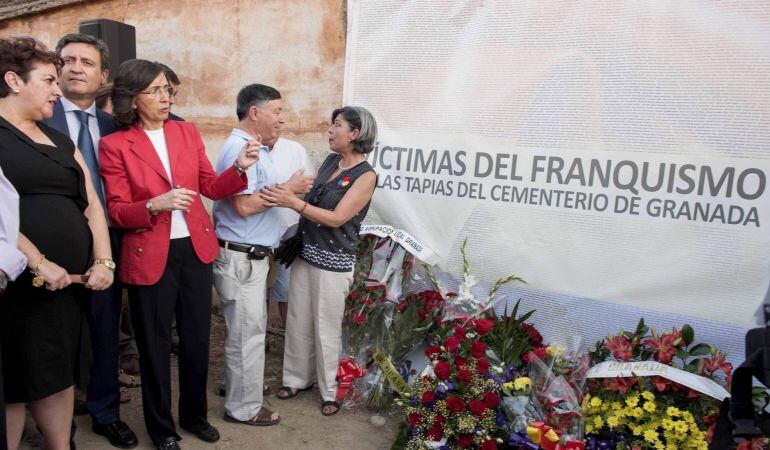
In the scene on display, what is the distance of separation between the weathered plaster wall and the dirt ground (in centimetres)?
196

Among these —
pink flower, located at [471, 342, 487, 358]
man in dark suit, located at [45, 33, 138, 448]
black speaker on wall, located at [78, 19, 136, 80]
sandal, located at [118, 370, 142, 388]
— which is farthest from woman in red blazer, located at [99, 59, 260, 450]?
black speaker on wall, located at [78, 19, 136, 80]

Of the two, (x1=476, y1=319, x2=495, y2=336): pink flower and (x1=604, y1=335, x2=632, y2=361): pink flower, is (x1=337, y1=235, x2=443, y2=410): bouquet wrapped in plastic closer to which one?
(x1=476, y1=319, x2=495, y2=336): pink flower

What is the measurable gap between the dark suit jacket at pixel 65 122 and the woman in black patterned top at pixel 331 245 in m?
1.12

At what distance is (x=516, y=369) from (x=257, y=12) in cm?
350

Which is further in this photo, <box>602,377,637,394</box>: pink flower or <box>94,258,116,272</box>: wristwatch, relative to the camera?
<box>602,377,637,394</box>: pink flower

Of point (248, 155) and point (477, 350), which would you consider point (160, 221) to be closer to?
point (248, 155)

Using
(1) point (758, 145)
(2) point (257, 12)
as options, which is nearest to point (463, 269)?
(1) point (758, 145)

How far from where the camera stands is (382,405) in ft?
11.5

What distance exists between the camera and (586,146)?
3314 mm

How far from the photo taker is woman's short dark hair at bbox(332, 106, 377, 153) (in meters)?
3.35

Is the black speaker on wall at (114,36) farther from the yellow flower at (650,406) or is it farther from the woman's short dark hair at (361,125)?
the yellow flower at (650,406)

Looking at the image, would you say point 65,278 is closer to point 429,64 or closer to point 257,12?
point 429,64

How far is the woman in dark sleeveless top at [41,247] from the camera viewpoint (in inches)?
87.7

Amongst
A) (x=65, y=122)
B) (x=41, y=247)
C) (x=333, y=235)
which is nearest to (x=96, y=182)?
(x=65, y=122)
